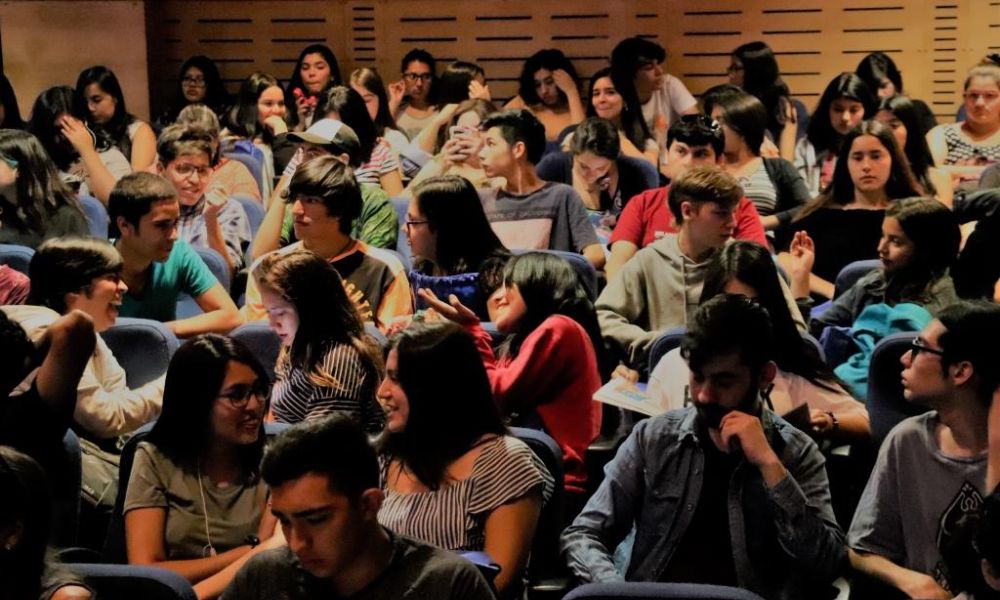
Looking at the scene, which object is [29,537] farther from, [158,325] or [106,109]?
[106,109]

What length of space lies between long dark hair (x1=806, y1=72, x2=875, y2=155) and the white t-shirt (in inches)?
36.9

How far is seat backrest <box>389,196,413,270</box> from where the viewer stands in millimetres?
5430

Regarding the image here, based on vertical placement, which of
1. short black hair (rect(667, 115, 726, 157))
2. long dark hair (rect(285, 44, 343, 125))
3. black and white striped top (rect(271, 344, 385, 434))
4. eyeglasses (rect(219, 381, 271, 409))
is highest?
long dark hair (rect(285, 44, 343, 125))

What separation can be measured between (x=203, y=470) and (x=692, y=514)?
1.06 metres

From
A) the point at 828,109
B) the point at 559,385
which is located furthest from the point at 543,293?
the point at 828,109

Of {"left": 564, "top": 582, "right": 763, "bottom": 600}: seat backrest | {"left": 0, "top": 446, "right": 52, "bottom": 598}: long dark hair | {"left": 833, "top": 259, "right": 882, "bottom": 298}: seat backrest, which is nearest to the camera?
{"left": 564, "top": 582, "right": 763, "bottom": 600}: seat backrest

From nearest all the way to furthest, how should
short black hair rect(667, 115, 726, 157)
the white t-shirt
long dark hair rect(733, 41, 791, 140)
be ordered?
short black hair rect(667, 115, 726, 157) < long dark hair rect(733, 41, 791, 140) < the white t-shirt

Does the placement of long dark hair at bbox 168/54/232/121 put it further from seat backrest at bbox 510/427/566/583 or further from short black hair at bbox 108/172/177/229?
seat backrest at bbox 510/427/566/583

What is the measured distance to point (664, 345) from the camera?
3625mm

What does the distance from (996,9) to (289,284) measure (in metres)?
6.70

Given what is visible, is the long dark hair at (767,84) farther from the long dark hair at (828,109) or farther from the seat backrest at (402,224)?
the seat backrest at (402,224)

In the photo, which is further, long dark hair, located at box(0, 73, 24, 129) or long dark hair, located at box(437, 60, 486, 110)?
long dark hair, located at box(437, 60, 486, 110)

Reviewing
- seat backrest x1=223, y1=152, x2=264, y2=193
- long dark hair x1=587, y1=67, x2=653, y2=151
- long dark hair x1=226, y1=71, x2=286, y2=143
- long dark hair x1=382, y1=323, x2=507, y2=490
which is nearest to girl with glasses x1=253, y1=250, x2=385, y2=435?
long dark hair x1=382, y1=323, x2=507, y2=490

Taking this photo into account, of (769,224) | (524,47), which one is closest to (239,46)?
(524,47)
